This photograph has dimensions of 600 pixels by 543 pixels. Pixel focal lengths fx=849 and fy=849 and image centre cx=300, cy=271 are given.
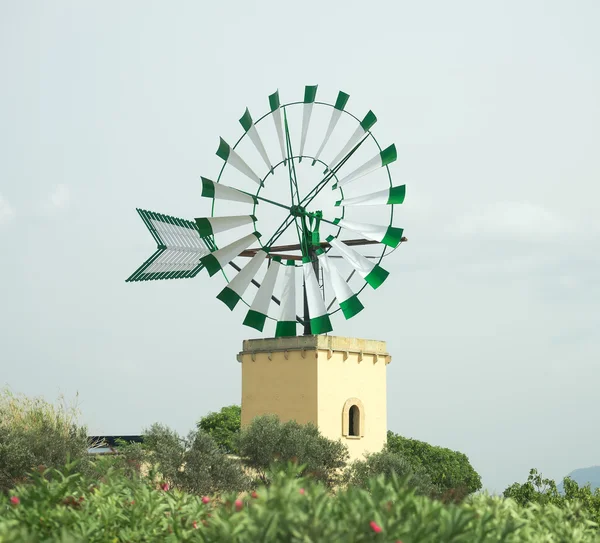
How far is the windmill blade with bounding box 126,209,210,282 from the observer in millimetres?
22312

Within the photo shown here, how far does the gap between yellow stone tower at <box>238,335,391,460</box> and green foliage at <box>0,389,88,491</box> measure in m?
5.92

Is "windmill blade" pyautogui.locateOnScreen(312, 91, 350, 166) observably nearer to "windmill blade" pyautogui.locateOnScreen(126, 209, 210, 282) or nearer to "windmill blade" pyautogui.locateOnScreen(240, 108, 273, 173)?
"windmill blade" pyautogui.locateOnScreen(240, 108, 273, 173)

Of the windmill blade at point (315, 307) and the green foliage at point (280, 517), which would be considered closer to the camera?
the green foliage at point (280, 517)

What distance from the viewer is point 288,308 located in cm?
2262

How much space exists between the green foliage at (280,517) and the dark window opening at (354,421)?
15.9 metres

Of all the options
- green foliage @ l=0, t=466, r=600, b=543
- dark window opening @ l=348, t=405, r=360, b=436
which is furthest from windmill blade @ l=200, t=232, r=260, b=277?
green foliage @ l=0, t=466, r=600, b=543

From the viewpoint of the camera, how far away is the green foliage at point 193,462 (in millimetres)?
20469

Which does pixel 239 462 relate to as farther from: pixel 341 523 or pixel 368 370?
pixel 341 523

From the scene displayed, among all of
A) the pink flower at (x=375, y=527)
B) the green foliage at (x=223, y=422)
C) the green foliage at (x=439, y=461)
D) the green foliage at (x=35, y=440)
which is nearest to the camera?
the pink flower at (x=375, y=527)

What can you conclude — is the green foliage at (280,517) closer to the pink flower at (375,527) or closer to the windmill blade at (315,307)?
the pink flower at (375,527)

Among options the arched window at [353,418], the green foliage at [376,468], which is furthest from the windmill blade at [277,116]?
the green foliage at [376,468]

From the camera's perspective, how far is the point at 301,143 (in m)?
23.2

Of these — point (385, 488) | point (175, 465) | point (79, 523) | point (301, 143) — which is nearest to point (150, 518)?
point (79, 523)

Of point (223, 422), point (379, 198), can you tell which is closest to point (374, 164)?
point (379, 198)
